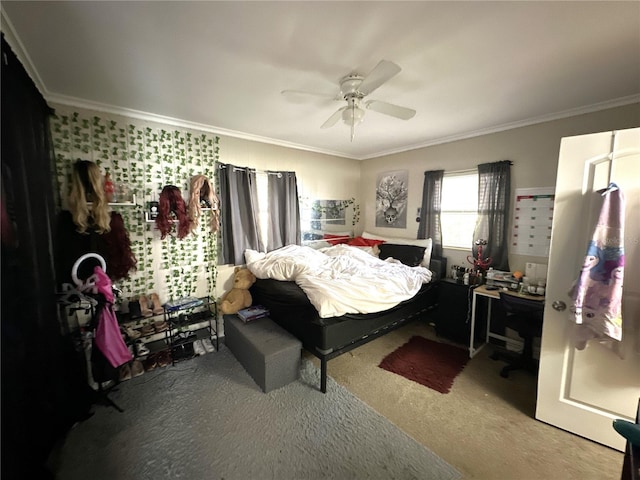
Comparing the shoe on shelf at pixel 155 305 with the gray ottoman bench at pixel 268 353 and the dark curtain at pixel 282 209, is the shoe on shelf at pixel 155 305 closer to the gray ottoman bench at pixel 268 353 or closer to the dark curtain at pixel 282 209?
the gray ottoman bench at pixel 268 353

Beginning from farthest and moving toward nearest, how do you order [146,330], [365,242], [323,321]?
1. [365,242]
2. [146,330]
3. [323,321]

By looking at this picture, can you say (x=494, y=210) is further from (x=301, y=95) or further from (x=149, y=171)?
(x=149, y=171)

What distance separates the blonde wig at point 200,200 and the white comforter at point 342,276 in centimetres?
61

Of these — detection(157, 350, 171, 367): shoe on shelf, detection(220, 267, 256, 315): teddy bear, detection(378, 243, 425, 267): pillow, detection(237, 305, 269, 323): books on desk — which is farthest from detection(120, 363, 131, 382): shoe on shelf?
detection(378, 243, 425, 267): pillow

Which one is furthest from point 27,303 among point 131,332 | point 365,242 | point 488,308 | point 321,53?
point 488,308

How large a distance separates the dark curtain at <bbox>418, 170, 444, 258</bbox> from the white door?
1.82m

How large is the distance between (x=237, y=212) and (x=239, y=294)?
1014 mm

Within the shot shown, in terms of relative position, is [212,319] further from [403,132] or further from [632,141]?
[632,141]

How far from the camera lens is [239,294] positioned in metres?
3.01

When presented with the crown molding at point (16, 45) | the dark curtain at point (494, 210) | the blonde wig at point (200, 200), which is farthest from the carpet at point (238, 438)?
the crown molding at point (16, 45)

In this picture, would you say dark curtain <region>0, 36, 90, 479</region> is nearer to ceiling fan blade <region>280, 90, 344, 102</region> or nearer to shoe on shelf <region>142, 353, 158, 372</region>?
shoe on shelf <region>142, 353, 158, 372</region>

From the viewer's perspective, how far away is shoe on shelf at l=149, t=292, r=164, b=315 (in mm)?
2595

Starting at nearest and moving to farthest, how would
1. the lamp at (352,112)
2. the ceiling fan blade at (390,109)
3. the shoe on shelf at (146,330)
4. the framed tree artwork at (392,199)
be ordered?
the ceiling fan blade at (390,109) → the lamp at (352,112) → the shoe on shelf at (146,330) → the framed tree artwork at (392,199)

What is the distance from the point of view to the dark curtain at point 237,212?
3143 millimetres
